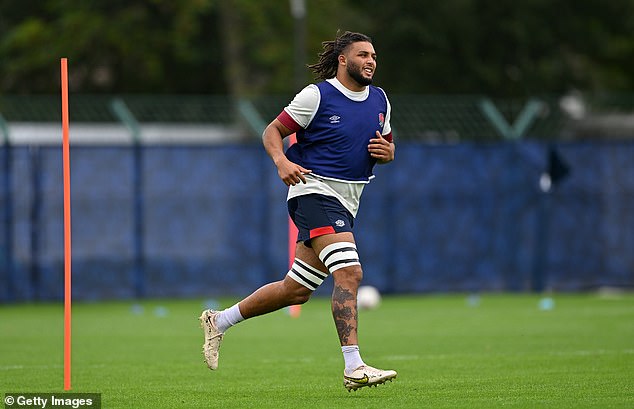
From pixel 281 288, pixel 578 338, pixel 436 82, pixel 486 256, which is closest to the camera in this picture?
pixel 281 288

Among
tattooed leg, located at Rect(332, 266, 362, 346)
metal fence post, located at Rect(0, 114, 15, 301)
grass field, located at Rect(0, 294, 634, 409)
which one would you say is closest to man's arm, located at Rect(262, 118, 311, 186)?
tattooed leg, located at Rect(332, 266, 362, 346)

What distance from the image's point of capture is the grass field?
8250mm

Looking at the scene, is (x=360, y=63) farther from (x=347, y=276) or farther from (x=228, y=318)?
(x=228, y=318)

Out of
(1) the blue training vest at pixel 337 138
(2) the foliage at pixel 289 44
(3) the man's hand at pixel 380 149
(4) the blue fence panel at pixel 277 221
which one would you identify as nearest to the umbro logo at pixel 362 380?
(1) the blue training vest at pixel 337 138

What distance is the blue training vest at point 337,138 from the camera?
869 cm

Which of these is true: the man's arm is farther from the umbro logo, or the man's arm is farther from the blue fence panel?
the blue fence panel

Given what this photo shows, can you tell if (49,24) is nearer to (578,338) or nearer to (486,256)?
(486,256)

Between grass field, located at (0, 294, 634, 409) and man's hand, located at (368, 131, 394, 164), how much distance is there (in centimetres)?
A: 154

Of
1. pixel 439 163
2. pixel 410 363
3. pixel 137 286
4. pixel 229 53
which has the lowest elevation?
pixel 410 363

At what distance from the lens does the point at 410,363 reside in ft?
34.4

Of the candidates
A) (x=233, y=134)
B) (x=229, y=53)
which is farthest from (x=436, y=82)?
(x=233, y=134)

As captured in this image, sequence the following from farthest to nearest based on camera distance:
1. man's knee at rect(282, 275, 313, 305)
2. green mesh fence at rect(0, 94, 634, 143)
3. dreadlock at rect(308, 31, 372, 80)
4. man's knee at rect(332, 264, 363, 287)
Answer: green mesh fence at rect(0, 94, 634, 143)
dreadlock at rect(308, 31, 372, 80)
man's knee at rect(282, 275, 313, 305)
man's knee at rect(332, 264, 363, 287)

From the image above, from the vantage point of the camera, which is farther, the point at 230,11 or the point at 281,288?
the point at 230,11

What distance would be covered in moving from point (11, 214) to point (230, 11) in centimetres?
1647
